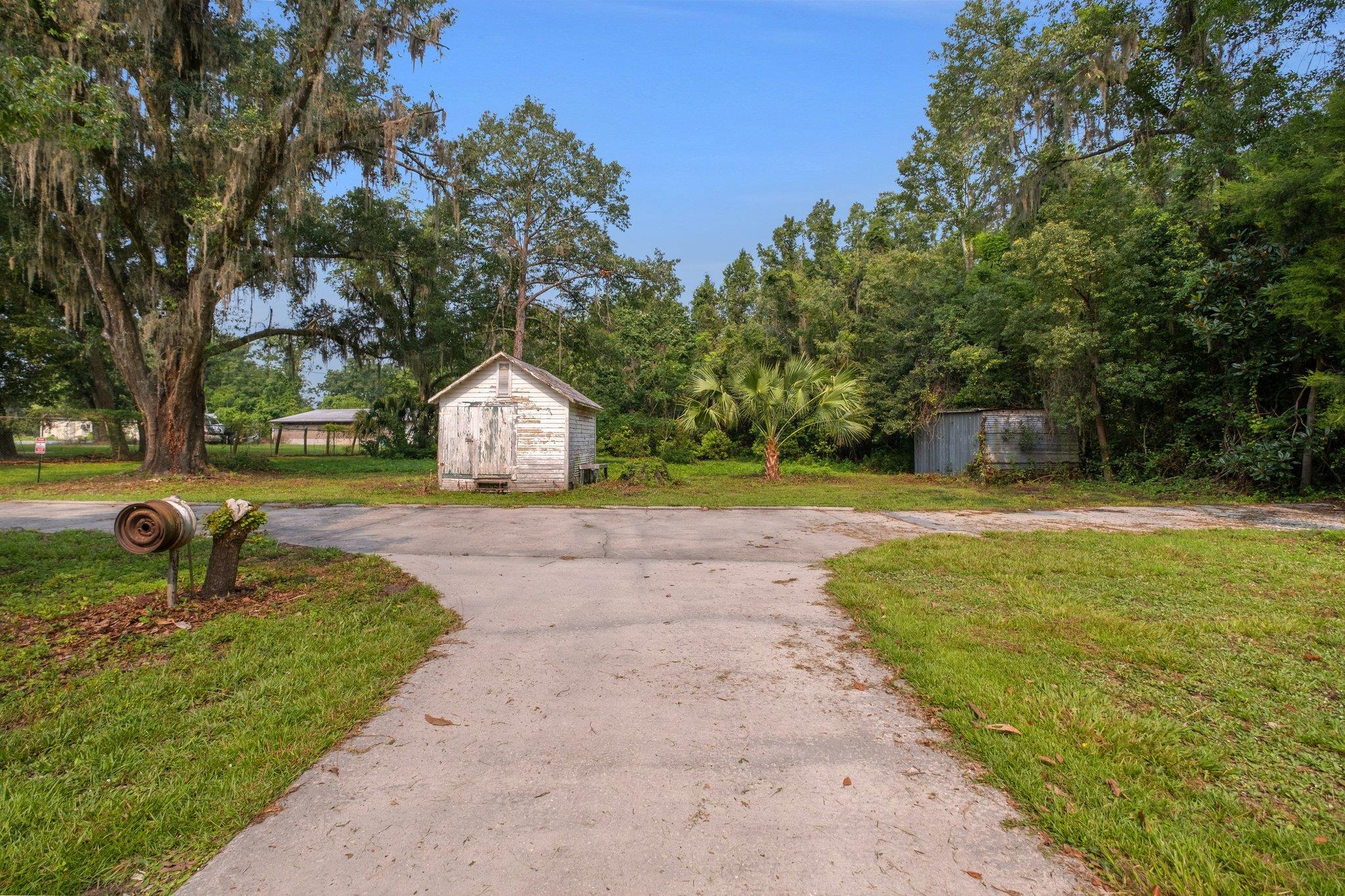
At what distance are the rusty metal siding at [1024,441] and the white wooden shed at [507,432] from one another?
11.3m

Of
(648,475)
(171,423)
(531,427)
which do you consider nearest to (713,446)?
(648,475)

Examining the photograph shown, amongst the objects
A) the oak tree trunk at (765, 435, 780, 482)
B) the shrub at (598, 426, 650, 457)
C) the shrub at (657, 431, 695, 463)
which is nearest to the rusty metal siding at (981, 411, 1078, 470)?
the oak tree trunk at (765, 435, 780, 482)

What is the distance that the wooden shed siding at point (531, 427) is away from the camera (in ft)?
49.9

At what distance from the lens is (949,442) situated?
1923 centimetres

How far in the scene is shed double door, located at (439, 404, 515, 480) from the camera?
49.9 ft

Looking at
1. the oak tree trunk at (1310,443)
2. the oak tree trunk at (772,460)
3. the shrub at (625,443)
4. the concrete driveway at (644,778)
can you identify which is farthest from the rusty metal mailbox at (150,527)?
the shrub at (625,443)

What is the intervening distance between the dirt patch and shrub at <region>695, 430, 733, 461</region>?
828 inches

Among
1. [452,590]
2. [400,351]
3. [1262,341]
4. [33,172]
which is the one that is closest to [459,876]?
[452,590]

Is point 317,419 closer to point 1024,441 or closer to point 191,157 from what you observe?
point 191,157

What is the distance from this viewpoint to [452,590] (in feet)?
19.2

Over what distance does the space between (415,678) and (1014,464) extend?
17.3 m

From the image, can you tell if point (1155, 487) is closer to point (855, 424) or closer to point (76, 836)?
point (855, 424)

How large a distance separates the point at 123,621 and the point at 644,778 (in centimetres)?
435

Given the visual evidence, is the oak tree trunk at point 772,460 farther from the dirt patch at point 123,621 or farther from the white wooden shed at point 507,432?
the dirt patch at point 123,621
